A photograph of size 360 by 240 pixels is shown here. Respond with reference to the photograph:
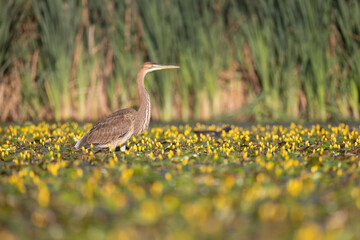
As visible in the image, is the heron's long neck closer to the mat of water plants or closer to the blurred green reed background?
the mat of water plants

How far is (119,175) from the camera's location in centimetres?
529

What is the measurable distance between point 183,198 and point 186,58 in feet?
25.9

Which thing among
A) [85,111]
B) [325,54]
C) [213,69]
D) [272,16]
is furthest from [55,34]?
[325,54]

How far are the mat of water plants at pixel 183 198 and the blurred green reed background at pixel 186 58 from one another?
4.63 m

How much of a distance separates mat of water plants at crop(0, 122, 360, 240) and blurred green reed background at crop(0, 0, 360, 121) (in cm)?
463

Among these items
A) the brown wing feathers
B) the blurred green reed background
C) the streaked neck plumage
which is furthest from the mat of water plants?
the blurred green reed background

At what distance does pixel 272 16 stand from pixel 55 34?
4.41 m

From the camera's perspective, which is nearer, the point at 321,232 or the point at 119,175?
the point at 321,232

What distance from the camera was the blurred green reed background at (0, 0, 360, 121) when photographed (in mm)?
11258

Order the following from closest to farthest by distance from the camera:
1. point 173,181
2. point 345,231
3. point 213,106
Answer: point 345,231 → point 173,181 → point 213,106

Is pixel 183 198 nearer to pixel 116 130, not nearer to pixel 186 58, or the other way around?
pixel 116 130

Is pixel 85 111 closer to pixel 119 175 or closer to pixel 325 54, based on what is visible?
pixel 325 54

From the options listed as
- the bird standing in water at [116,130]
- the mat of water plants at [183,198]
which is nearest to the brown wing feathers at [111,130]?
the bird standing in water at [116,130]

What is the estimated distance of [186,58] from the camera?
38.9 ft
